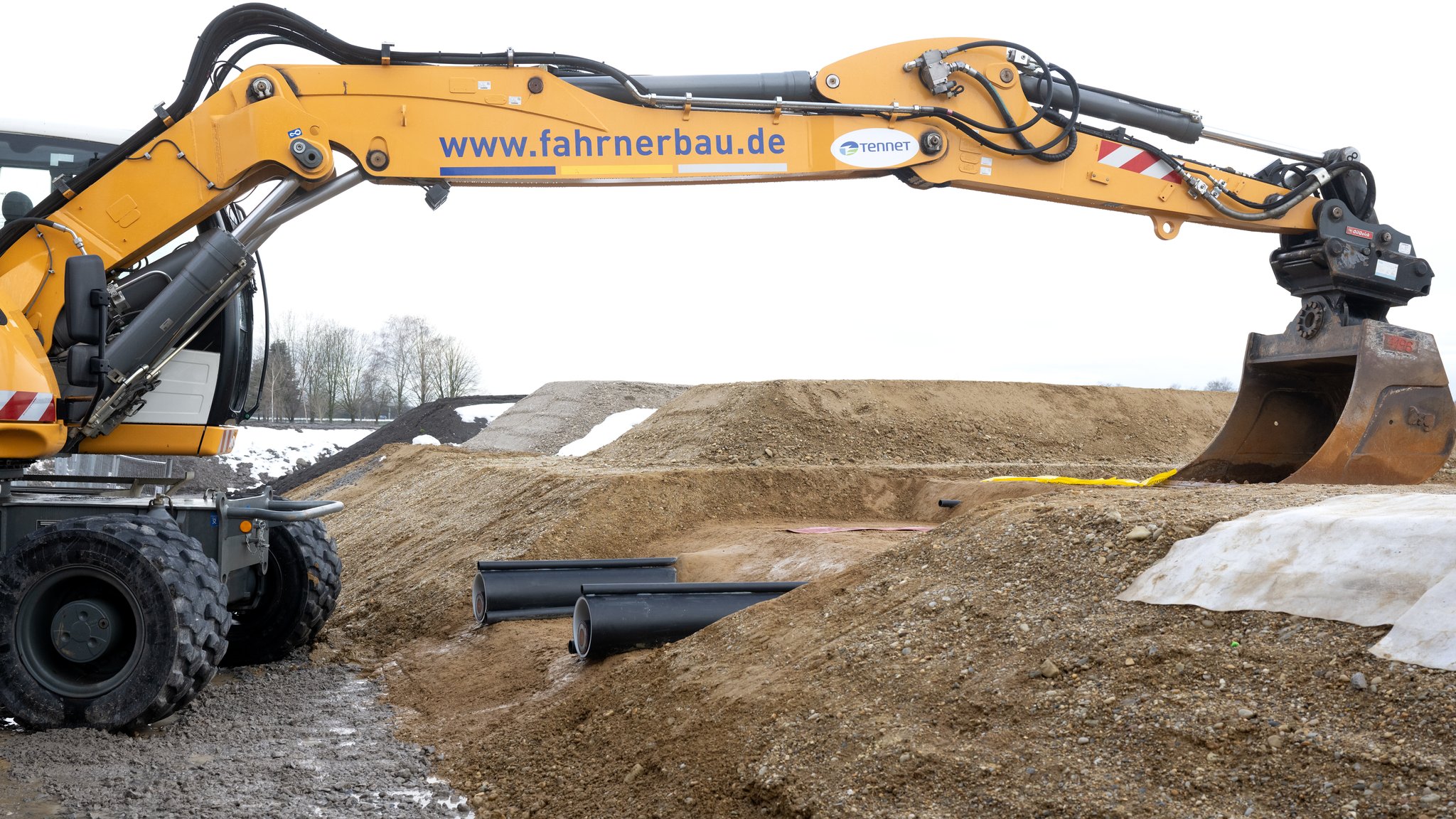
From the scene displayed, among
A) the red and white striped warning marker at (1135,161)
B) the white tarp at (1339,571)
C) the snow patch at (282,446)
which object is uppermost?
the red and white striped warning marker at (1135,161)

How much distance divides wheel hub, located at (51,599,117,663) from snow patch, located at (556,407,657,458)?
1344 centimetres

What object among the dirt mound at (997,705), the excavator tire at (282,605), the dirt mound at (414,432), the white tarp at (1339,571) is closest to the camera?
the dirt mound at (997,705)

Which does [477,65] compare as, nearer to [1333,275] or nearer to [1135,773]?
[1135,773]

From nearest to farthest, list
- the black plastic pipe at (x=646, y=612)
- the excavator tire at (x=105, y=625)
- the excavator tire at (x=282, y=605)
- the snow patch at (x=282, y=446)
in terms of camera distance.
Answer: the excavator tire at (x=105, y=625), the black plastic pipe at (x=646, y=612), the excavator tire at (x=282, y=605), the snow patch at (x=282, y=446)

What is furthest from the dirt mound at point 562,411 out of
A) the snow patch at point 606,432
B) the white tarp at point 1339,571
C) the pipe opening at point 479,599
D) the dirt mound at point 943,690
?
the white tarp at point 1339,571

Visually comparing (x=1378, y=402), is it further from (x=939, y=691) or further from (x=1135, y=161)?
(x=939, y=691)

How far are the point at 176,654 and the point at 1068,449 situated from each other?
1191 centimetres

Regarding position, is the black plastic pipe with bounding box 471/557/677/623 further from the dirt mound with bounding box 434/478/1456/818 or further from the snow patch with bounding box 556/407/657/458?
the snow patch with bounding box 556/407/657/458

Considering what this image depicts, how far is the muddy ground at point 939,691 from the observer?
3215 millimetres

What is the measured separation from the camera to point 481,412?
26.9 meters

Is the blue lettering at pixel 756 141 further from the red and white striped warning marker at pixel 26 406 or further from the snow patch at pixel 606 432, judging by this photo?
the snow patch at pixel 606 432

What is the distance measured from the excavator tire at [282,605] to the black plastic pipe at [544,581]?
1.12 m

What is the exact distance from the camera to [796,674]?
4.62 metres

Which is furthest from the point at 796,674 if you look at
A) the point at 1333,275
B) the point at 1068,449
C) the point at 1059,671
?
the point at 1068,449
